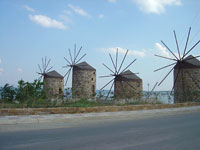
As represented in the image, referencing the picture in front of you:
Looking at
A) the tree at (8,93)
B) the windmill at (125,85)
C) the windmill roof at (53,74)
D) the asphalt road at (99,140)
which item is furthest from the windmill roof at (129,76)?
the asphalt road at (99,140)

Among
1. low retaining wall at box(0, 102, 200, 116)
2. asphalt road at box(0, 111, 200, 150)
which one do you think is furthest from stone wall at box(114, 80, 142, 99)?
asphalt road at box(0, 111, 200, 150)

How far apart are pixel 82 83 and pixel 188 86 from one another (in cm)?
1349

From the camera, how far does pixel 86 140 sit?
Answer: 5.19 metres

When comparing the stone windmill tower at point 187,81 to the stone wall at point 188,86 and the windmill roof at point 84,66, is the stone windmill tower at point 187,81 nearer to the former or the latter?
the stone wall at point 188,86

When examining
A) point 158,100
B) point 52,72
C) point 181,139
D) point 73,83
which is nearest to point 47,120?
point 181,139

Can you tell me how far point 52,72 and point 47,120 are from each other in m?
24.8

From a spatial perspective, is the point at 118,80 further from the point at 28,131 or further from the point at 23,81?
the point at 28,131

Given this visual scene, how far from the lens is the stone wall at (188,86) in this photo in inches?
764

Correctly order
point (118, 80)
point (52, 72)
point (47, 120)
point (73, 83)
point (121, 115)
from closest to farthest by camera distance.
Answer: point (47, 120), point (121, 115), point (118, 80), point (73, 83), point (52, 72)

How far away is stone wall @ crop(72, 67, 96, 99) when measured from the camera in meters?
26.1

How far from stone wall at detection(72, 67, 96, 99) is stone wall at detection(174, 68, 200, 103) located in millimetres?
11369

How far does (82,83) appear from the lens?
2625 centimetres

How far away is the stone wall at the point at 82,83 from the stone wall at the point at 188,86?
11369 millimetres

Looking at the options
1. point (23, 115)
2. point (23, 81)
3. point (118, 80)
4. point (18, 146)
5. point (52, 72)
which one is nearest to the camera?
point (18, 146)
